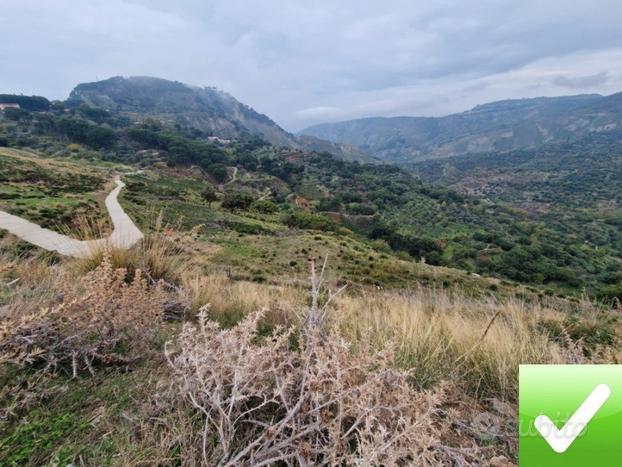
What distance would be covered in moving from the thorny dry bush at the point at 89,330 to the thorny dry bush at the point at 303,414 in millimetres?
677

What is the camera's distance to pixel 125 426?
151 centimetres

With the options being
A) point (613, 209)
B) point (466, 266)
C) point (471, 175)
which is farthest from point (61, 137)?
point (471, 175)

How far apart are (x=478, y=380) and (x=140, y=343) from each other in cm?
234

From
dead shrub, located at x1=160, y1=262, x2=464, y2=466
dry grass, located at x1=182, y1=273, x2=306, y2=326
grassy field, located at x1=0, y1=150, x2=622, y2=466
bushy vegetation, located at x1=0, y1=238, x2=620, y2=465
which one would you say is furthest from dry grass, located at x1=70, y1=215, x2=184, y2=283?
dead shrub, located at x1=160, y1=262, x2=464, y2=466

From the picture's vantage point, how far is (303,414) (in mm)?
1442

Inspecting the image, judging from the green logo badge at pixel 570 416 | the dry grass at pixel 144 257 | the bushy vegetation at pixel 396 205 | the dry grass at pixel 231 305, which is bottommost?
the bushy vegetation at pixel 396 205

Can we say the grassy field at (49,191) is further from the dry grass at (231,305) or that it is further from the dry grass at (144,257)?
the dry grass at (231,305)

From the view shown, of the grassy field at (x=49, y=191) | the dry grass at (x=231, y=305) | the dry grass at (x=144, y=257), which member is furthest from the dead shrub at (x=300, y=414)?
the grassy field at (x=49, y=191)

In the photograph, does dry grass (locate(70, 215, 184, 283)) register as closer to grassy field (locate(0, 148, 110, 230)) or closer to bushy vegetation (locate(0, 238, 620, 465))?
bushy vegetation (locate(0, 238, 620, 465))

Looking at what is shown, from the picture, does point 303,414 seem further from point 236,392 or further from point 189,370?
point 189,370

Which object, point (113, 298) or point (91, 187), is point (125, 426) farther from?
point (91, 187)

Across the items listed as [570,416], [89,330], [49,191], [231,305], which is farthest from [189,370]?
[49,191]

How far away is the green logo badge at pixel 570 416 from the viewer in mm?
1007

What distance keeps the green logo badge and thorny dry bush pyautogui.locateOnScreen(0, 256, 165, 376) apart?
6.94 ft
